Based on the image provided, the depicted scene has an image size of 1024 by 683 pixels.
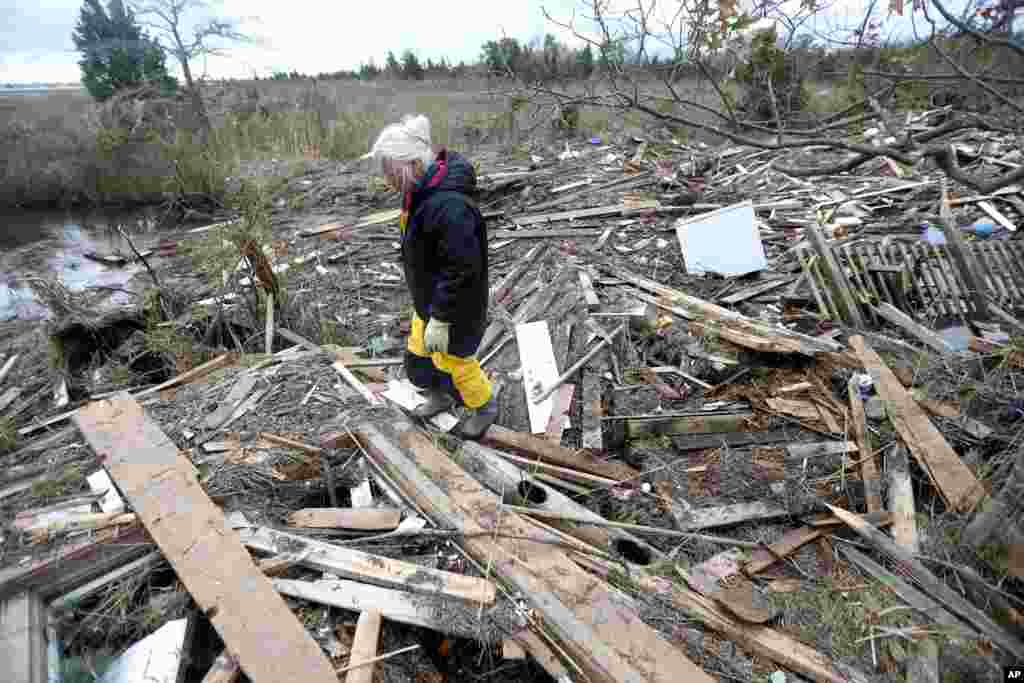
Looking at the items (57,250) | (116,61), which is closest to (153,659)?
(57,250)

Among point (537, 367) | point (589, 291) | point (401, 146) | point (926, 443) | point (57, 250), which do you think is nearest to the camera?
point (401, 146)

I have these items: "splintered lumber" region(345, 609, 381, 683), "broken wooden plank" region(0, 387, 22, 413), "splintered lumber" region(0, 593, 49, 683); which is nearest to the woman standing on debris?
"splintered lumber" region(345, 609, 381, 683)

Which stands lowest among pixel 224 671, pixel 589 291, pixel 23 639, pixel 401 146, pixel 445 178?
pixel 224 671

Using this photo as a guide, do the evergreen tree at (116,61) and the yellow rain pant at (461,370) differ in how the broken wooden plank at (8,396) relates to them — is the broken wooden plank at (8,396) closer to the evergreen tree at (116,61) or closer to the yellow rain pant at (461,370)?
the yellow rain pant at (461,370)

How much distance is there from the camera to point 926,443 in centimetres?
319

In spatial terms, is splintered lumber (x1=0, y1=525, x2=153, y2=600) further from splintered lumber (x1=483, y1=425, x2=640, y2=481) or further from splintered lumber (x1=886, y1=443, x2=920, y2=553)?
splintered lumber (x1=886, y1=443, x2=920, y2=553)

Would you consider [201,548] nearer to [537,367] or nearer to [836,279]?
[537,367]

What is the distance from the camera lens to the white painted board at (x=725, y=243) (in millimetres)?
5723

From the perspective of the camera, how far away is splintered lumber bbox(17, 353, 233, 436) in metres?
3.93

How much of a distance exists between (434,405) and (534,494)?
3.28 ft

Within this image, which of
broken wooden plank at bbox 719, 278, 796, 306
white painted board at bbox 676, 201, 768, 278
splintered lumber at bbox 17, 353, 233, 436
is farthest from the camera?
white painted board at bbox 676, 201, 768, 278

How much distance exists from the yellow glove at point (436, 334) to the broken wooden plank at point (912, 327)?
398 cm

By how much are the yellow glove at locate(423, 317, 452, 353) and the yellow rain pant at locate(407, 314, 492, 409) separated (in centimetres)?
17

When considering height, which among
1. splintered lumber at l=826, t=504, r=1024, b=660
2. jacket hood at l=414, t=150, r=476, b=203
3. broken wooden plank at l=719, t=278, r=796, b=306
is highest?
jacket hood at l=414, t=150, r=476, b=203
